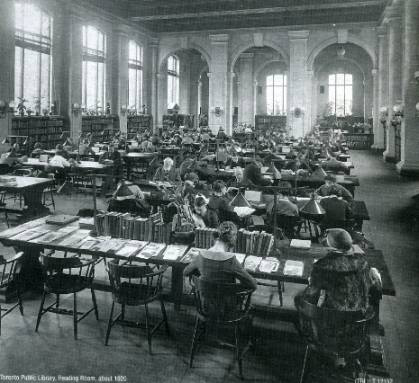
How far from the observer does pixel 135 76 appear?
2250cm

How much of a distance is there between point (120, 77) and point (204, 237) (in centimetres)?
1715

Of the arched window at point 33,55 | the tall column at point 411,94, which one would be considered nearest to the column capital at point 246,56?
the arched window at point 33,55

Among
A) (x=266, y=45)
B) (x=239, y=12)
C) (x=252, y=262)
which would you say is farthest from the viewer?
(x=266, y=45)

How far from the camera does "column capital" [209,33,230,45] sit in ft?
73.9

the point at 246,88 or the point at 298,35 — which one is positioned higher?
the point at 298,35

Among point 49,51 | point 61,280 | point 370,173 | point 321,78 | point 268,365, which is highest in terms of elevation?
point 321,78

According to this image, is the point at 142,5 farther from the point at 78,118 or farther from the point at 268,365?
the point at 268,365

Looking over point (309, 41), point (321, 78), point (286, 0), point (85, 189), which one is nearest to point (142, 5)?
point (286, 0)

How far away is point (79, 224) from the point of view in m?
5.37

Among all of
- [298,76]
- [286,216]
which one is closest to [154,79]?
[298,76]

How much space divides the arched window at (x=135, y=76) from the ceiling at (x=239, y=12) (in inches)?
47.3

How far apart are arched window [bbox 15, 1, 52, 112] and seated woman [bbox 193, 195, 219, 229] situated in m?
11.8

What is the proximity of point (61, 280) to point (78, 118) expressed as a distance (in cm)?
1382

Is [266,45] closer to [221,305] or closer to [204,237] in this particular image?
[204,237]
